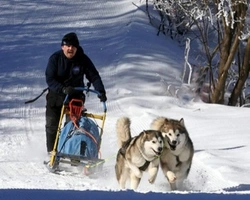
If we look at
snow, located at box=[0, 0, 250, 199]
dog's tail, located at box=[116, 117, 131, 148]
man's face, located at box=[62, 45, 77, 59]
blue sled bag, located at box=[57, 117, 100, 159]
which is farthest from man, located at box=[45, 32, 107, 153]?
dog's tail, located at box=[116, 117, 131, 148]

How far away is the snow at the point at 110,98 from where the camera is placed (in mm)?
7777

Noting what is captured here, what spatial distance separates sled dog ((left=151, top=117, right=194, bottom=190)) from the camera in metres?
7.04

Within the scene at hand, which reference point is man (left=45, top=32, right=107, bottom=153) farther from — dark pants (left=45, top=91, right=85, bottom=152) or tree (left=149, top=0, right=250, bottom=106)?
tree (left=149, top=0, right=250, bottom=106)

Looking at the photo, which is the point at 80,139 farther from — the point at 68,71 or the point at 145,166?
the point at 145,166

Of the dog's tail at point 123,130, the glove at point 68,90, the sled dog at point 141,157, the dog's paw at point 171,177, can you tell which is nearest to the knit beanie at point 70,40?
the glove at point 68,90

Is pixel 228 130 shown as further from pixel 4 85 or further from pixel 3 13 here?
pixel 3 13

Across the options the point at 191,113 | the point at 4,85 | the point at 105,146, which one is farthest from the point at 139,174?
the point at 4,85

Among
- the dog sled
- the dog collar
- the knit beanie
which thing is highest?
the knit beanie

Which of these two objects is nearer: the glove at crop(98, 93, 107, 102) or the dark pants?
the glove at crop(98, 93, 107, 102)

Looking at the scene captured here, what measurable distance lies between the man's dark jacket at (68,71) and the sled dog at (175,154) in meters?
1.53

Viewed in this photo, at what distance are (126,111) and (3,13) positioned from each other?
8.51m

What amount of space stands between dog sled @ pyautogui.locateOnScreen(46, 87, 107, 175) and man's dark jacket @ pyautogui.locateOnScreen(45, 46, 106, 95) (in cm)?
23

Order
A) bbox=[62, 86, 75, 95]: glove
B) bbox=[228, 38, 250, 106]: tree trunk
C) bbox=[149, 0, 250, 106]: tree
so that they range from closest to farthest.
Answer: bbox=[62, 86, 75, 95]: glove, bbox=[149, 0, 250, 106]: tree, bbox=[228, 38, 250, 106]: tree trunk

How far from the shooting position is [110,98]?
44.1ft
